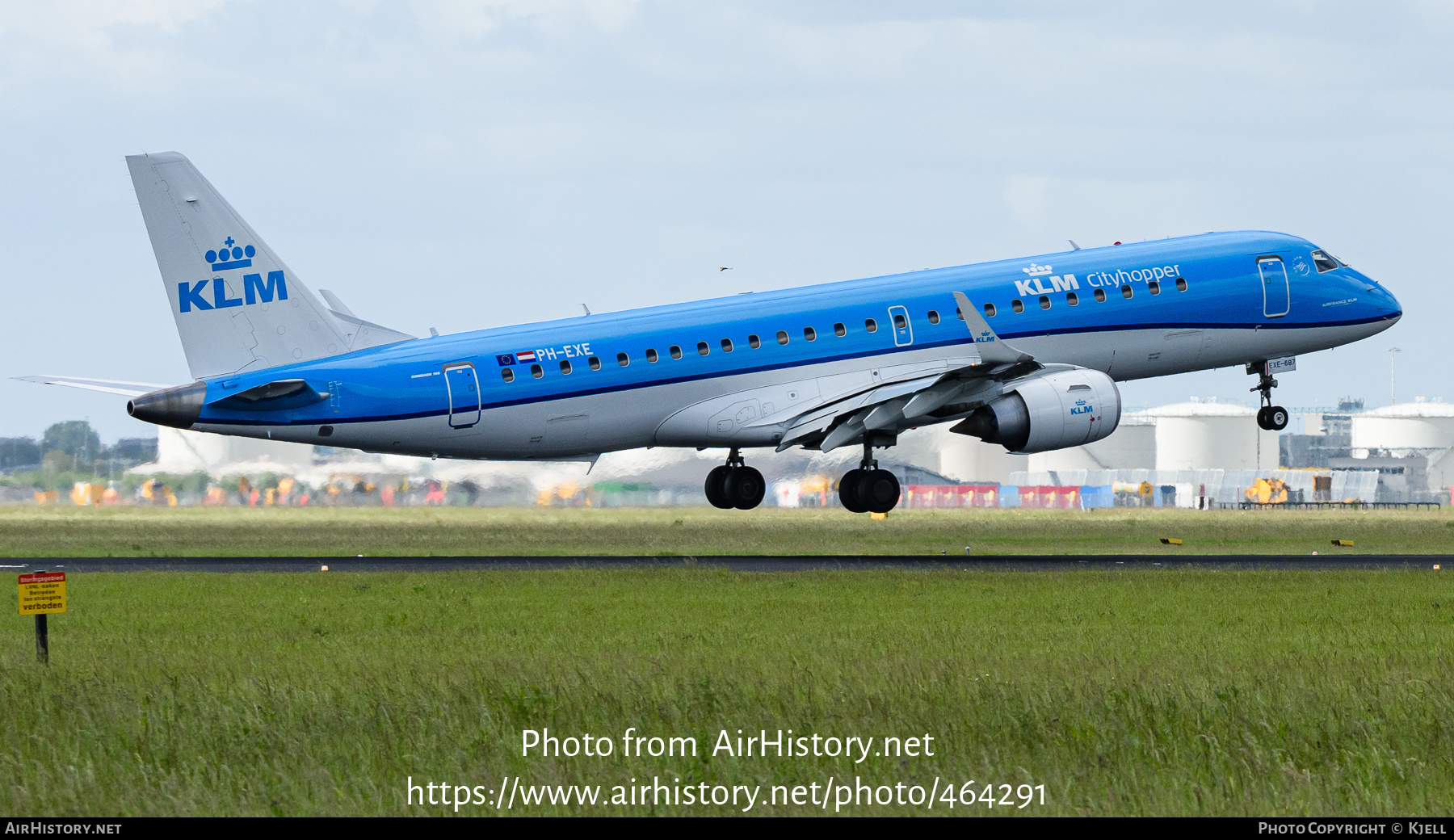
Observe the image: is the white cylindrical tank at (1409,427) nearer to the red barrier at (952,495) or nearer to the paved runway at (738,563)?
the red barrier at (952,495)

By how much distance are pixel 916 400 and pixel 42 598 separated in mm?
22441

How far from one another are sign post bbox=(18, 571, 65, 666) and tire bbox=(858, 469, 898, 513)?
23573mm

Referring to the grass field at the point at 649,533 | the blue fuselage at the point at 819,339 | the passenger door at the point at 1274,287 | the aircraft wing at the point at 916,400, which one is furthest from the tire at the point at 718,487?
the passenger door at the point at 1274,287

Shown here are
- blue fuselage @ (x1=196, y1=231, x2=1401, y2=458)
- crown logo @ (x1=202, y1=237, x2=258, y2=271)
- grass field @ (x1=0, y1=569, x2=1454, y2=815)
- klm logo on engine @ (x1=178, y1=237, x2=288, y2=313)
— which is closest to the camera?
grass field @ (x1=0, y1=569, x2=1454, y2=815)

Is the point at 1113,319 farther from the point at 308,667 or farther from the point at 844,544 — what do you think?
the point at 308,667

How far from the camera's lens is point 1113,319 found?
42.6 m

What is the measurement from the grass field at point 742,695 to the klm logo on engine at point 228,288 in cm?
785

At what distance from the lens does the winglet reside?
39.2m

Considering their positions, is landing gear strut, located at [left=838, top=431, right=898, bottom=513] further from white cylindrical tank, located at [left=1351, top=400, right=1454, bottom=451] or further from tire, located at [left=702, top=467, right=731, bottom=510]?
white cylindrical tank, located at [left=1351, top=400, right=1454, bottom=451]

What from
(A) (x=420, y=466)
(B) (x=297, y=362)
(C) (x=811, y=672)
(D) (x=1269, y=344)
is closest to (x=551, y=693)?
(C) (x=811, y=672)

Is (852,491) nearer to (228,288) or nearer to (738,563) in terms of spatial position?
(738,563)

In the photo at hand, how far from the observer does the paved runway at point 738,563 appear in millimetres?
40250

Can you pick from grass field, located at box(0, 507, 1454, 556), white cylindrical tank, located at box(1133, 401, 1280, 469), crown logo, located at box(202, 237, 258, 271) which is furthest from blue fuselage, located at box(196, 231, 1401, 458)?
white cylindrical tank, located at box(1133, 401, 1280, 469)
